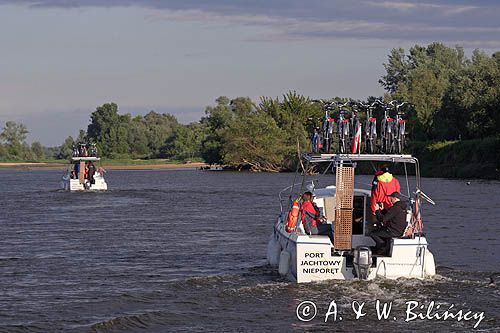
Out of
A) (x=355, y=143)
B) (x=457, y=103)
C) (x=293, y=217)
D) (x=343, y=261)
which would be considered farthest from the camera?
(x=457, y=103)

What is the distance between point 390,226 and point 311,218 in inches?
81.6

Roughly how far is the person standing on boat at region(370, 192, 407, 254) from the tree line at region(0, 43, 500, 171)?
2542 centimetres

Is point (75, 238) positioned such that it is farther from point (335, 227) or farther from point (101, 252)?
point (335, 227)

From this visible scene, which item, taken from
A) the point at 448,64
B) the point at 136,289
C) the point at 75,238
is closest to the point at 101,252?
the point at 75,238

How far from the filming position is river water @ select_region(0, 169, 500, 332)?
17.4 m

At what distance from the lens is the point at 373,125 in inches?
935

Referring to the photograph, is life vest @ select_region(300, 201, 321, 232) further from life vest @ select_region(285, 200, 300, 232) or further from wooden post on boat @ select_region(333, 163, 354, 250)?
wooden post on boat @ select_region(333, 163, 354, 250)

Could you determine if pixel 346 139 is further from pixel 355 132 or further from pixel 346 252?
pixel 346 252

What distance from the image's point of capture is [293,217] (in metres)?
21.1

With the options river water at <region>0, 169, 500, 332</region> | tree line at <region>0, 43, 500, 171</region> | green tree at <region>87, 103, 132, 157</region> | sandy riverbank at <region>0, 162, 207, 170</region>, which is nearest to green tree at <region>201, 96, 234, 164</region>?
tree line at <region>0, 43, 500, 171</region>

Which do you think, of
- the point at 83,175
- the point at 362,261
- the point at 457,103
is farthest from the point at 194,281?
the point at 457,103

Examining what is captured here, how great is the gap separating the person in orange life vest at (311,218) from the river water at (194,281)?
1352 millimetres

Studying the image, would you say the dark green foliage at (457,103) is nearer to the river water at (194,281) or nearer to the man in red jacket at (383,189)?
the river water at (194,281)

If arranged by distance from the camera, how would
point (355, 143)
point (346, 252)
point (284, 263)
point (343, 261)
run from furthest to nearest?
point (355, 143)
point (284, 263)
point (346, 252)
point (343, 261)
